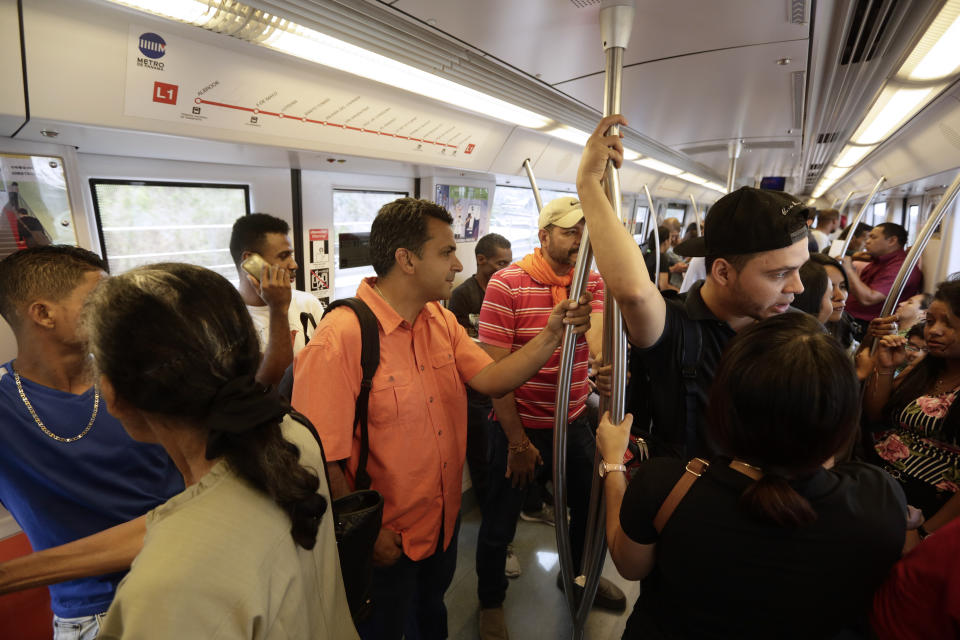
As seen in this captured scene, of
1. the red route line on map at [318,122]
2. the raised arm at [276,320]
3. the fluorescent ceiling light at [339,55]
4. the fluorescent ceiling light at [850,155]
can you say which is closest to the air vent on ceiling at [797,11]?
the fluorescent ceiling light at [339,55]

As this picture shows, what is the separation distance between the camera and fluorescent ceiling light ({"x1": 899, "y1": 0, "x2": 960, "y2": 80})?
155 centimetres

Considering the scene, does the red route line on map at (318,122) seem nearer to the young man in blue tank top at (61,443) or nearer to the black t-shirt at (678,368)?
the young man in blue tank top at (61,443)

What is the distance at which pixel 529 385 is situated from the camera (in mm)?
2229

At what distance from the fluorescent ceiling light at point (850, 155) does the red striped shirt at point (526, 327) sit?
14.2ft

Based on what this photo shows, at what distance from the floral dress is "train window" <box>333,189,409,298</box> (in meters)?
3.20

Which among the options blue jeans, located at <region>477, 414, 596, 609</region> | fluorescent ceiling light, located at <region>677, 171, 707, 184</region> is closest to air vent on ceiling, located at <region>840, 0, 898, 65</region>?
blue jeans, located at <region>477, 414, 596, 609</region>

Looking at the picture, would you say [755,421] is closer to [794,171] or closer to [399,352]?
[399,352]

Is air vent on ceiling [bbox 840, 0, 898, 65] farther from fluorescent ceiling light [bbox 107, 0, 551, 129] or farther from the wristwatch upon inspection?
the wristwatch

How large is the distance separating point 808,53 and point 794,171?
6296 millimetres

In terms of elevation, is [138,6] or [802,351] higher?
[138,6]

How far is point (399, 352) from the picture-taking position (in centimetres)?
159

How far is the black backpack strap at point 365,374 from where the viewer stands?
1.48 meters

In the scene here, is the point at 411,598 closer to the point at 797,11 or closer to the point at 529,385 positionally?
the point at 529,385

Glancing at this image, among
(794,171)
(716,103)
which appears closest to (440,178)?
(716,103)
